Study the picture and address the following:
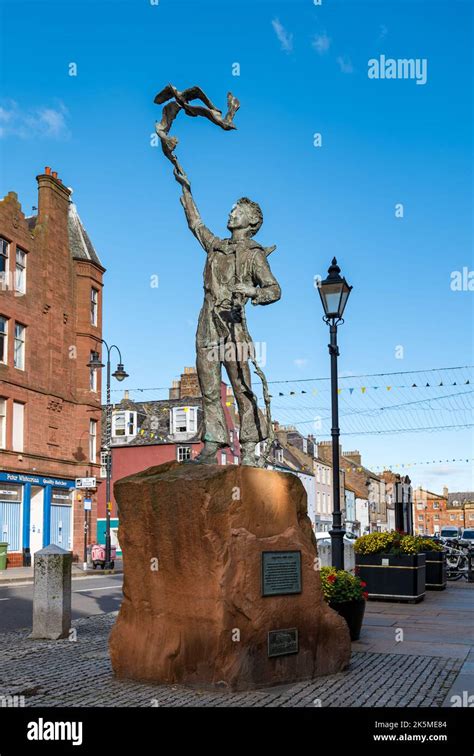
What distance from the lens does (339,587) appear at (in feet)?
30.8

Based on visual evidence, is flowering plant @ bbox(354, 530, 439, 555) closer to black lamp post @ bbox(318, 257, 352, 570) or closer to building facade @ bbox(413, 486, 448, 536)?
black lamp post @ bbox(318, 257, 352, 570)

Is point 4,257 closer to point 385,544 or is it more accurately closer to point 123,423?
point 123,423

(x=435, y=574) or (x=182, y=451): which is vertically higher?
(x=182, y=451)

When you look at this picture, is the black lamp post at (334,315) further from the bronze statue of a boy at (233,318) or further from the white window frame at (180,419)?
the white window frame at (180,419)

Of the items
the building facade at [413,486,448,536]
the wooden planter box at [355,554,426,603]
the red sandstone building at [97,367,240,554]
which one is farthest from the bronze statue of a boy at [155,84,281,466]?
the building facade at [413,486,448,536]

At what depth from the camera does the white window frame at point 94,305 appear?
37534mm

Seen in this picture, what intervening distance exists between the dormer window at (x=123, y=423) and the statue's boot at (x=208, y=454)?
1705 inches

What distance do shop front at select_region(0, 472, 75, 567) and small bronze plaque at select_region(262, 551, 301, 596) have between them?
81.7 ft

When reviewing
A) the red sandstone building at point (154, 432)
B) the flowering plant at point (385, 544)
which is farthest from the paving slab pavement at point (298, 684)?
the red sandstone building at point (154, 432)

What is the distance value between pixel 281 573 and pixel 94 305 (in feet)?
104

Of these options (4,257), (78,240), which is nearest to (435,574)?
(4,257)

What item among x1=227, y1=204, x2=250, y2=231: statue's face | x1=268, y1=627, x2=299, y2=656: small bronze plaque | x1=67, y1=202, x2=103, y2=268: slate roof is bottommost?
x1=268, y1=627, x2=299, y2=656: small bronze plaque

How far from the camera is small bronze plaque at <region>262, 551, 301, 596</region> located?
7.21m
